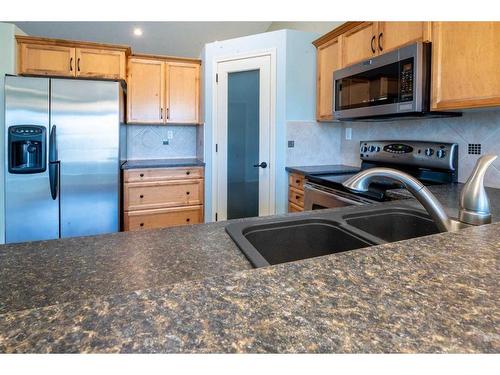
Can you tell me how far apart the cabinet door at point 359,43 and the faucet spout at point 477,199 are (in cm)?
170

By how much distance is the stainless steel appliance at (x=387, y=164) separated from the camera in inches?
81.5

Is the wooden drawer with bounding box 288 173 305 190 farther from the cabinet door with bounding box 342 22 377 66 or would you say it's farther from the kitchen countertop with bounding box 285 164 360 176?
the cabinet door with bounding box 342 22 377 66

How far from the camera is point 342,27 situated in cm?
267

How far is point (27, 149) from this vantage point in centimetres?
277

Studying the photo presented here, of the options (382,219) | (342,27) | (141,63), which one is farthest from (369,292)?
(141,63)

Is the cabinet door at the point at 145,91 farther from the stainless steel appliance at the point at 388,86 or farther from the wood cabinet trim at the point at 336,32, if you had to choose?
the stainless steel appliance at the point at 388,86

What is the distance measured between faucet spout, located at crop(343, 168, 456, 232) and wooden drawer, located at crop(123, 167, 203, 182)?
2.74 meters

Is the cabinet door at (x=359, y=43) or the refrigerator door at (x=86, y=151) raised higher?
the cabinet door at (x=359, y=43)

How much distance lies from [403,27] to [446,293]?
2179mm

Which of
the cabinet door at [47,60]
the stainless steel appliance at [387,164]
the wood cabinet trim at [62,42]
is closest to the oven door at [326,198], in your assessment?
the stainless steel appliance at [387,164]

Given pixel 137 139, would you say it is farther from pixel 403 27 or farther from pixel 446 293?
pixel 446 293

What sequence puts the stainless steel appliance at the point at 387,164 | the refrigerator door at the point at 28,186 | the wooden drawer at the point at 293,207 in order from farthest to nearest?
the wooden drawer at the point at 293,207 < the refrigerator door at the point at 28,186 < the stainless steel appliance at the point at 387,164

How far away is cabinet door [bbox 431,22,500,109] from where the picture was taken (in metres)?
1.57

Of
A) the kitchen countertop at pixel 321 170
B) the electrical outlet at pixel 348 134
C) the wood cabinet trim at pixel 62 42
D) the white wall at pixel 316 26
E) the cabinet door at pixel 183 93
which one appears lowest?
the kitchen countertop at pixel 321 170
